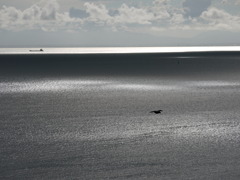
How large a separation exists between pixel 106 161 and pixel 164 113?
24.2 meters

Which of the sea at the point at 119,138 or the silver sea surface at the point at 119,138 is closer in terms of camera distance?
the sea at the point at 119,138

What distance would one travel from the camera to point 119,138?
132ft

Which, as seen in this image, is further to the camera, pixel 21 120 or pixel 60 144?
pixel 21 120

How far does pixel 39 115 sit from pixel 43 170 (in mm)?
24391

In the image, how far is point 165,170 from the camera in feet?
98.7

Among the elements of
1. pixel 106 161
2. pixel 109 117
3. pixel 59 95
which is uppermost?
pixel 106 161

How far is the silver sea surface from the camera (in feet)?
98.4

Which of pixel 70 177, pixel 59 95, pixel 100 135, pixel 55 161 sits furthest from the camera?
pixel 59 95

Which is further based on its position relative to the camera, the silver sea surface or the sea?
the silver sea surface

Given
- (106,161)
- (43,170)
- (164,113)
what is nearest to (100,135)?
(106,161)

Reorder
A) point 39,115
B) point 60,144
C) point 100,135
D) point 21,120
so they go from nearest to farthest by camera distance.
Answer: point 60,144, point 100,135, point 21,120, point 39,115

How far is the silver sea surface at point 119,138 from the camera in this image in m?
30.0

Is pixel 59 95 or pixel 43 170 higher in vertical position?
pixel 43 170

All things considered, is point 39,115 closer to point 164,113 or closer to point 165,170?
point 164,113
